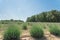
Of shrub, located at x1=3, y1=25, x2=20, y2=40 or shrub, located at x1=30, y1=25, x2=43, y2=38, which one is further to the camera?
shrub, located at x1=30, y1=25, x2=43, y2=38

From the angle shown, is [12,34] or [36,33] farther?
[36,33]

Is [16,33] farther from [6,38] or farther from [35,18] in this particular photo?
[35,18]

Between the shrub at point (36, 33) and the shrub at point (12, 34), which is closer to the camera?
the shrub at point (12, 34)

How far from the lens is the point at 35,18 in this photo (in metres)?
55.8

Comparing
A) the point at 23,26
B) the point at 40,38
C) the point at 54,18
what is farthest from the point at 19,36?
the point at 54,18

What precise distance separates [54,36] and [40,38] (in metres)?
1.57

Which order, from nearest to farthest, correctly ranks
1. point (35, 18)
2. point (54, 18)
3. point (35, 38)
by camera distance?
point (35, 38) < point (54, 18) < point (35, 18)

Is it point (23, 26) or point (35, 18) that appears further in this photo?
point (35, 18)

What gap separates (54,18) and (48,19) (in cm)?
222

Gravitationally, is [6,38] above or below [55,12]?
below

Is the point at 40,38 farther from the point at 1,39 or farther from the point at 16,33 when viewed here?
the point at 1,39

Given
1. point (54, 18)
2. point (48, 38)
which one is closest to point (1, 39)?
point (48, 38)

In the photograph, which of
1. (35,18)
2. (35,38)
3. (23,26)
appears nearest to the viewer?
(35,38)

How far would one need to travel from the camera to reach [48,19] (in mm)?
53812
